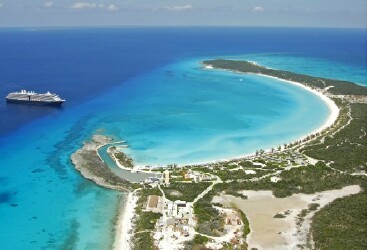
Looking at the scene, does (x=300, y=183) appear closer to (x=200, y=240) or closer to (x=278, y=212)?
(x=278, y=212)

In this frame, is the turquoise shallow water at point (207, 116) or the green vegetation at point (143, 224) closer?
the green vegetation at point (143, 224)

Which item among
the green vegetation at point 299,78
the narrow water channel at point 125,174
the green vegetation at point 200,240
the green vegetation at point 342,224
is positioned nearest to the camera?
the green vegetation at point 342,224

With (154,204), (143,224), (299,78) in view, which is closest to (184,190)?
(154,204)

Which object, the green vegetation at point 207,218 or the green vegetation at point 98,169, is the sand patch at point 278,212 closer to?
the green vegetation at point 207,218

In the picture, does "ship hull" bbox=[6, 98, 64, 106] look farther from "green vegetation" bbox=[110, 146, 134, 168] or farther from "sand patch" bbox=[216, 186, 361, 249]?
"sand patch" bbox=[216, 186, 361, 249]

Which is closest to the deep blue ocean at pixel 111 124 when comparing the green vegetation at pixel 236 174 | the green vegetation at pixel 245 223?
the green vegetation at pixel 236 174

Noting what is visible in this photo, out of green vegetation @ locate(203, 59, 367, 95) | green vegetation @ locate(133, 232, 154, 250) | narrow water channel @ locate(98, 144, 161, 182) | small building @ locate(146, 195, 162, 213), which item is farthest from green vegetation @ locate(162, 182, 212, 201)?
green vegetation @ locate(203, 59, 367, 95)
